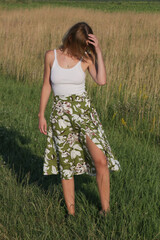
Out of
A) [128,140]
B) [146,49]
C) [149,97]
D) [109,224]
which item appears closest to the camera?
[109,224]

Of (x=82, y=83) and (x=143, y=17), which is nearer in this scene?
(x=82, y=83)

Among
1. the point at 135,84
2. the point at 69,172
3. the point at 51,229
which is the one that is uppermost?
the point at 135,84

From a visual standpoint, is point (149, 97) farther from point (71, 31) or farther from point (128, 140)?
point (71, 31)

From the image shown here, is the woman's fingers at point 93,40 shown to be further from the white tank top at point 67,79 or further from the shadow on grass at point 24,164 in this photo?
the shadow on grass at point 24,164

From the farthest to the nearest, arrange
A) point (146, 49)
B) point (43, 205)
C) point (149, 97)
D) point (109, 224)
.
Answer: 1. point (146, 49)
2. point (149, 97)
3. point (43, 205)
4. point (109, 224)

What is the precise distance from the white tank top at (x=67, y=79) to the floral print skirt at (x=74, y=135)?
0.04m

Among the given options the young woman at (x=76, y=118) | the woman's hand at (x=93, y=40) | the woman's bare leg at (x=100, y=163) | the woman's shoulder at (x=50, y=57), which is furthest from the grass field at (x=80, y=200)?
the woman's hand at (x=93, y=40)

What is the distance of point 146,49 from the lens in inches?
280

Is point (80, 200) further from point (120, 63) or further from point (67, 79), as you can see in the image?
point (120, 63)

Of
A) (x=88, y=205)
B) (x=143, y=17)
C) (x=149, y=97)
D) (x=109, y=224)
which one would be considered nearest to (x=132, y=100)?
(x=149, y=97)

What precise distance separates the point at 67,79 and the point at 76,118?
0.29 meters

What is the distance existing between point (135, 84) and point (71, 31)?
348cm

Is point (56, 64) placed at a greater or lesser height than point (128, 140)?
greater

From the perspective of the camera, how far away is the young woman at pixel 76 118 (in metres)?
2.38
